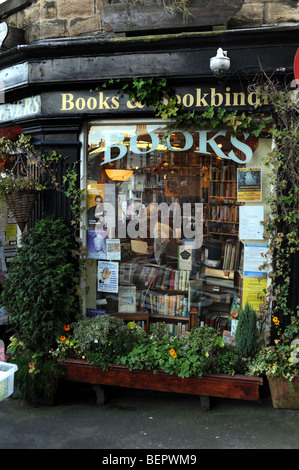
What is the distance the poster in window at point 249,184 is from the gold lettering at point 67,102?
2.23 m

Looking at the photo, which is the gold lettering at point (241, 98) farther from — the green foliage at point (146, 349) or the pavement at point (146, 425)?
the pavement at point (146, 425)

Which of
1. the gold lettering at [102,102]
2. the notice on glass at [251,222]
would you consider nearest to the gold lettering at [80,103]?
the gold lettering at [102,102]

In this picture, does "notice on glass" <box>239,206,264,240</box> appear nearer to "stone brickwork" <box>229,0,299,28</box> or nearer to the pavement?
the pavement

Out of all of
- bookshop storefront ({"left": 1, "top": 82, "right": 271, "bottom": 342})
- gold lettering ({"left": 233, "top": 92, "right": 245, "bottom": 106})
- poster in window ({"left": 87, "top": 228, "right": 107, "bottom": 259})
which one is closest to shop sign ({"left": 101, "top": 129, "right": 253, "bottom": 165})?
bookshop storefront ({"left": 1, "top": 82, "right": 271, "bottom": 342})

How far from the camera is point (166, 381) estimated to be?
4.71 metres

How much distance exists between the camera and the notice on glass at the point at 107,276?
571 centimetres

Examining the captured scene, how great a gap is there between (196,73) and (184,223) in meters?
1.85

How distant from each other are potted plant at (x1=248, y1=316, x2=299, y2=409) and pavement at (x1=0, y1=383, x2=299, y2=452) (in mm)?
163

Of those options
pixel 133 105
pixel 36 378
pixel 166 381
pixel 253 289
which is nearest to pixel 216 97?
pixel 133 105

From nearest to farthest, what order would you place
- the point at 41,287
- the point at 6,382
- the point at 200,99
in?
the point at 6,382
the point at 41,287
the point at 200,99

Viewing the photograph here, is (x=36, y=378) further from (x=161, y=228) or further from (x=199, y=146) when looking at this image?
(x=199, y=146)

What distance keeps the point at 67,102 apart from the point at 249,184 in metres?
2.46

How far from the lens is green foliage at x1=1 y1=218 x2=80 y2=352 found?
492 cm
